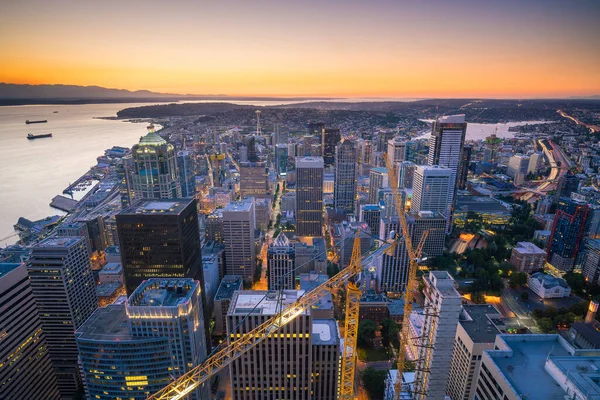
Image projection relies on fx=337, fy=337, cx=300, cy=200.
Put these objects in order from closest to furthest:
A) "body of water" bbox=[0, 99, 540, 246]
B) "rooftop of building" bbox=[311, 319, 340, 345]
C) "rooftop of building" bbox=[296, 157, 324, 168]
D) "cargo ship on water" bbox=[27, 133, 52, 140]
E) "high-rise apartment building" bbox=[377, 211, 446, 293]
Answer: "rooftop of building" bbox=[311, 319, 340, 345] < "high-rise apartment building" bbox=[377, 211, 446, 293] < "body of water" bbox=[0, 99, 540, 246] < "rooftop of building" bbox=[296, 157, 324, 168] < "cargo ship on water" bbox=[27, 133, 52, 140]

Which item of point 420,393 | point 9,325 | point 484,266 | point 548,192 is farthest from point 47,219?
point 548,192

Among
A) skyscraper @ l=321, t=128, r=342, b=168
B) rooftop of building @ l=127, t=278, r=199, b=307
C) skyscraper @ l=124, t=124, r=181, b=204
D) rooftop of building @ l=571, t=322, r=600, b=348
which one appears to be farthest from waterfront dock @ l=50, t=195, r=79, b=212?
rooftop of building @ l=571, t=322, r=600, b=348

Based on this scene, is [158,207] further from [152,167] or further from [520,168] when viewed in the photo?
[520,168]

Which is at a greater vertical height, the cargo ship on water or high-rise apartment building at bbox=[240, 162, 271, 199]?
the cargo ship on water

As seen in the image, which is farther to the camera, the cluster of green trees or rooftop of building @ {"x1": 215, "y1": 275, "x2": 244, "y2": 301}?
rooftop of building @ {"x1": 215, "y1": 275, "x2": 244, "y2": 301}

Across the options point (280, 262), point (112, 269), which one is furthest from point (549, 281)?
point (112, 269)

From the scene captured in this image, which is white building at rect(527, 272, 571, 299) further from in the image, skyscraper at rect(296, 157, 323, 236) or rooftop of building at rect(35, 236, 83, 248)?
rooftop of building at rect(35, 236, 83, 248)

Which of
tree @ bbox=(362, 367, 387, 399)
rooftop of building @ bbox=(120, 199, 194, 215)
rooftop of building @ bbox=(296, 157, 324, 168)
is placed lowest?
tree @ bbox=(362, 367, 387, 399)
